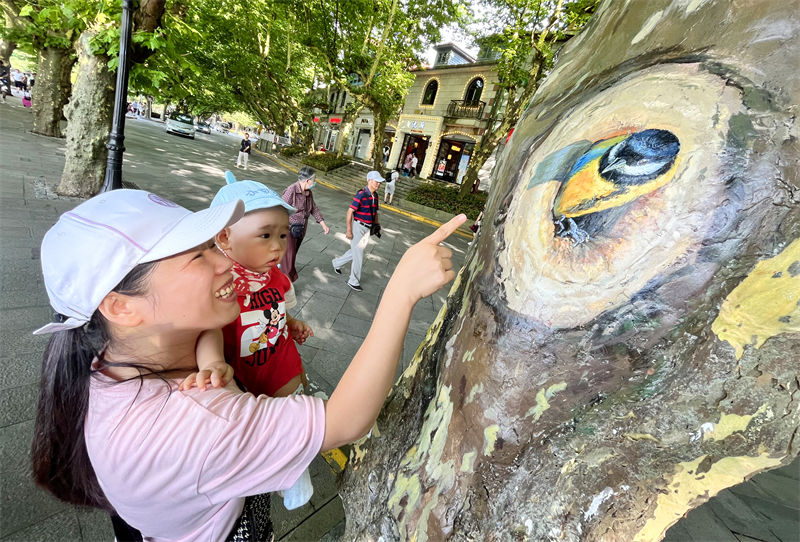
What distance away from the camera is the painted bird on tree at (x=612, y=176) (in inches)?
25.8

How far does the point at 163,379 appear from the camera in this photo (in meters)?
0.88

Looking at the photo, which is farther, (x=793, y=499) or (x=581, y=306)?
(x=793, y=499)

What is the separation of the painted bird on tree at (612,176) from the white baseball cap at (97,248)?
862mm

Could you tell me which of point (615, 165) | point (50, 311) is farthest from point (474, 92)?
point (615, 165)

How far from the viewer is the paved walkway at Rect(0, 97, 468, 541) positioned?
160 cm

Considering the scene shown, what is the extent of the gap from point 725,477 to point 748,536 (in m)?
2.95

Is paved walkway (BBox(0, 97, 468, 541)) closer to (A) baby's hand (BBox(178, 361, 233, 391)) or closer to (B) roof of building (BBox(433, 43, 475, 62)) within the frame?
(A) baby's hand (BBox(178, 361, 233, 391))

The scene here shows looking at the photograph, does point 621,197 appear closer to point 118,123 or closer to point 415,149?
point 118,123

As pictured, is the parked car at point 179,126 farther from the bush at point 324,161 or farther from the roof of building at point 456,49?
the roof of building at point 456,49

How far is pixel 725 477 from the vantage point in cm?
69

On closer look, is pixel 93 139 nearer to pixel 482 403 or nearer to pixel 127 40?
pixel 127 40

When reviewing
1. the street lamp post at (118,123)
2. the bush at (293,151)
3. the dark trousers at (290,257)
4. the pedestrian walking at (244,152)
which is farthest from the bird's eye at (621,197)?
the bush at (293,151)

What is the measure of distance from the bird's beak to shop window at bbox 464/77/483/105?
65.4ft

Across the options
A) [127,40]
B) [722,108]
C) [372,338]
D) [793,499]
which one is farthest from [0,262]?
[793,499]
